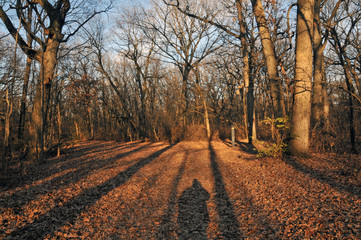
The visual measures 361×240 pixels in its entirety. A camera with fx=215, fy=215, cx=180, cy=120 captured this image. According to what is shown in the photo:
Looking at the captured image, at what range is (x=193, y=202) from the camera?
500cm

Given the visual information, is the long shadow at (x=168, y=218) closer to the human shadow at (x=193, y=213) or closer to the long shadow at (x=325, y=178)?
the human shadow at (x=193, y=213)

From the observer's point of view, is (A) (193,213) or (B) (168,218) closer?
(B) (168,218)

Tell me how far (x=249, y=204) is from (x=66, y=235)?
3491mm

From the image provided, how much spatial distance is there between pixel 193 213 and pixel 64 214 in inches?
99.5

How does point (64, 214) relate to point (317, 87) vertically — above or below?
below

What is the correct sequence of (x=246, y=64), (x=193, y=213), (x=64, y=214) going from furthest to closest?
(x=246, y=64)
(x=193, y=213)
(x=64, y=214)

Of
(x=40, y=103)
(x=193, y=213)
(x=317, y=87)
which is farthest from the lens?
(x=317, y=87)

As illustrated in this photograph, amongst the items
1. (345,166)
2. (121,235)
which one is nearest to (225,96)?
(345,166)

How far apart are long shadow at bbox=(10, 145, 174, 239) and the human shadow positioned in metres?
1.98

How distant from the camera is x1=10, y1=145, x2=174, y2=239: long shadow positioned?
3.46 metres

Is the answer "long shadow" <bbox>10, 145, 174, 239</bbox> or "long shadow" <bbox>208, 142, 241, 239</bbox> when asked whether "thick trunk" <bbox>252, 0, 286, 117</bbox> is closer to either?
"long shadow" <bbox>208, 142, 241, 239</bbox>

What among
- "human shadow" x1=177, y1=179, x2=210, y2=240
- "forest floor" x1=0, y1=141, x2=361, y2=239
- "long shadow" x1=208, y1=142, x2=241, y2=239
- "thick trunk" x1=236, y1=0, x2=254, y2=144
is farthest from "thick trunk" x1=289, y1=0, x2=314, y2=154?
"thick trunk" x1=236, y1=0, x2=254, y2=144

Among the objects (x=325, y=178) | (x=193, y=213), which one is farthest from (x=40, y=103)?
(x=325, y=178)

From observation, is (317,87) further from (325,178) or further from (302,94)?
(325,178)
